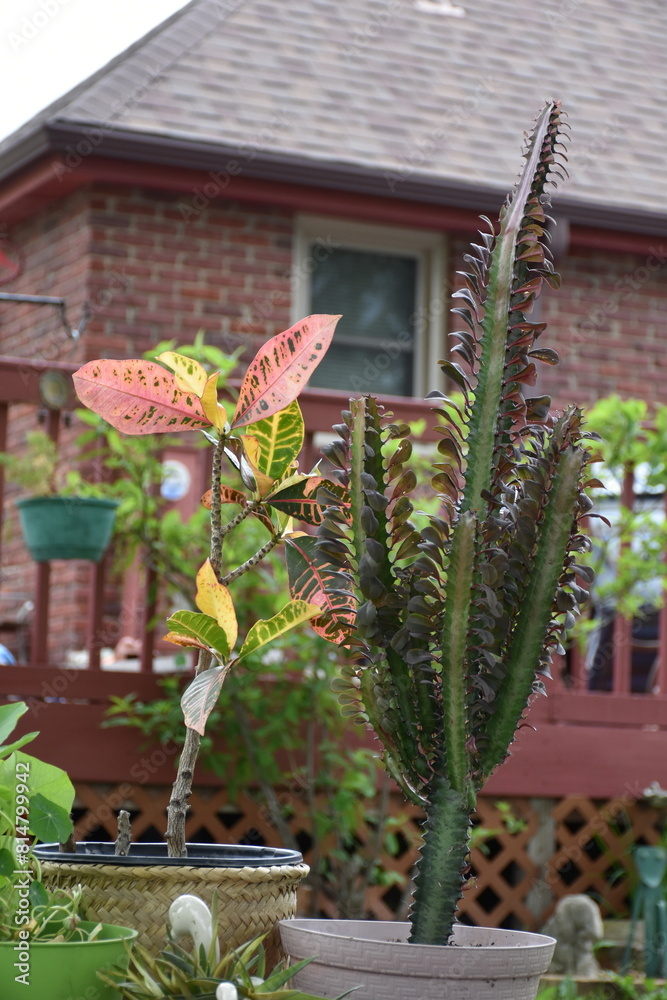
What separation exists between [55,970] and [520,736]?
116 inches

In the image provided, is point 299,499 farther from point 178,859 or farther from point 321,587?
point 178,859

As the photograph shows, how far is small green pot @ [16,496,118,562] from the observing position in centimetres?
386

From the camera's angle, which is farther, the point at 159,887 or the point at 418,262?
the point at 418,262

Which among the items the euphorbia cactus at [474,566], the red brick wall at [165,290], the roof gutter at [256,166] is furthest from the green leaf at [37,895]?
the roof gutter at [256,166]

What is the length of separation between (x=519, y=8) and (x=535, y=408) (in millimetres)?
9106

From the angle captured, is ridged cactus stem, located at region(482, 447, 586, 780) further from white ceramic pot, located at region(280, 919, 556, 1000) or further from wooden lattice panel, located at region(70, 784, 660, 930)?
wooden lattice panel, located at region(70, 784, 660, 930)

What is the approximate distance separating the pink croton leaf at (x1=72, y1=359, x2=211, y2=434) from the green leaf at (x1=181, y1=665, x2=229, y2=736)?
39 centimetres

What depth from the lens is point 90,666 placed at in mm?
3912

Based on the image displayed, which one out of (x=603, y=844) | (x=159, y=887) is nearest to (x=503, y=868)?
(x=603, y=844)

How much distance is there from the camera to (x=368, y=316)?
7.71 metres

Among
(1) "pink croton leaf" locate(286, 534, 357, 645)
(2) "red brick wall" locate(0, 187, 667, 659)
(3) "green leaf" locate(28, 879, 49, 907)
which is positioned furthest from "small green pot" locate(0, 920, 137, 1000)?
(2) "red brick wall" locate(0, 187, 667, 659)

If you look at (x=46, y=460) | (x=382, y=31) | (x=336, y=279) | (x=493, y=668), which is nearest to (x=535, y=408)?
(x=493, y=668)

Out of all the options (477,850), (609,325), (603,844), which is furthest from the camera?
(609,325)

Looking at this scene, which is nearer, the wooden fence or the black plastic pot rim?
the black plastic pot rim
